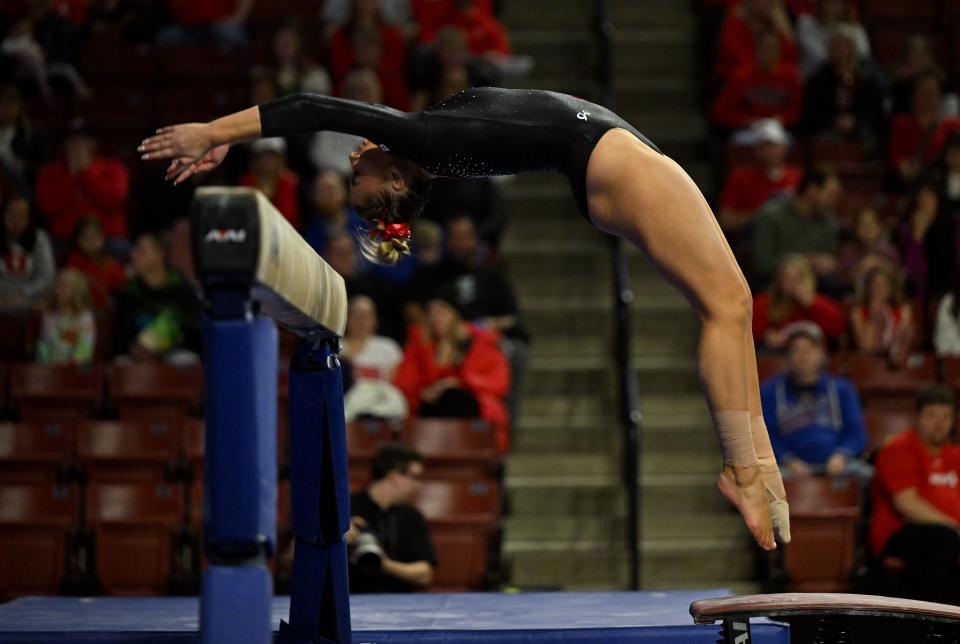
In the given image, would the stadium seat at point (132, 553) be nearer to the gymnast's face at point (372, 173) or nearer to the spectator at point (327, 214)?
the spectator at point (327, 214)

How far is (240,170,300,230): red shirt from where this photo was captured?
8250 mm

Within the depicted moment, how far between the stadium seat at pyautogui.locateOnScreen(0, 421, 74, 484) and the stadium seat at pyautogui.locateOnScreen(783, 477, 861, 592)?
3599mm

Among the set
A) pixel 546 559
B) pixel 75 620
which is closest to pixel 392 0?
pixel 546 559

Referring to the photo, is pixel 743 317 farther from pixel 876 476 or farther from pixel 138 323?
pixel 138 323

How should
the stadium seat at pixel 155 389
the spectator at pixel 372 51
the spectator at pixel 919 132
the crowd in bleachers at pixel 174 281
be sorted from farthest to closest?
the spectator at pixel 372 51 → the spectator at pixel 919 132 → the stadium seat at pixel 155 389 → the crowd in bleachers at pixel 174 281

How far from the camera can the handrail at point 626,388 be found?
670 centimetres

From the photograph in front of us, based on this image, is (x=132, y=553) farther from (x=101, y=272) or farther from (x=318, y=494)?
(x=318, y=494)

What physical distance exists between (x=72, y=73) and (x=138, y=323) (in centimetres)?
253

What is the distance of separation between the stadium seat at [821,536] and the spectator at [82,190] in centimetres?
438

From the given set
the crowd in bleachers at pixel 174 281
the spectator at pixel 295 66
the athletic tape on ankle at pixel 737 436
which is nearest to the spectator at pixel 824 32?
the crowd in bleachers at pixel 174 281

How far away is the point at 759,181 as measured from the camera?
860 centimetres

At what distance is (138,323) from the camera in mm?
7625

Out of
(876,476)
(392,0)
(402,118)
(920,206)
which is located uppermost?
(392,0)

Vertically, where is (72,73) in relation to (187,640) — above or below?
above
